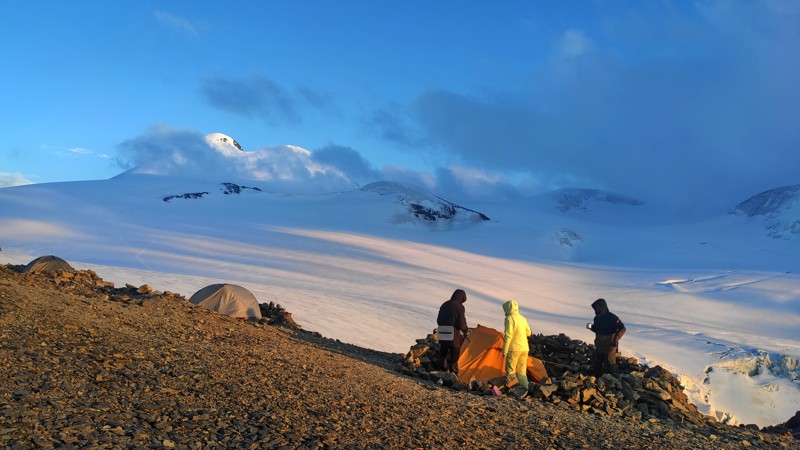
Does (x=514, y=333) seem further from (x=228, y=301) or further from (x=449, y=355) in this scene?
(x=228, y=301)

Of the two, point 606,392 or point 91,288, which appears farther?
point 91,288

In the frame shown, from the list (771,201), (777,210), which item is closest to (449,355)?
(777,210)

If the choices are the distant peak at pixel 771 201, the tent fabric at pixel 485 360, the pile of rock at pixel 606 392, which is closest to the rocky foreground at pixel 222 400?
the pile of rock at pixel 606 392

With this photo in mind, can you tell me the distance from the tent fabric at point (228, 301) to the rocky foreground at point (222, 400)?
2535 mm

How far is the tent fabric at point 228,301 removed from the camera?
12.1m

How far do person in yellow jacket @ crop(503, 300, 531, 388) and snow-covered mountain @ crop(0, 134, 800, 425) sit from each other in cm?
678

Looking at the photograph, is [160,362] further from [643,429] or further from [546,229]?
[546,229]

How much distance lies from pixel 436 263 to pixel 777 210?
159ft

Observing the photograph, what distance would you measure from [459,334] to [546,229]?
55045mm

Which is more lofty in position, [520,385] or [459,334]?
[459,334]

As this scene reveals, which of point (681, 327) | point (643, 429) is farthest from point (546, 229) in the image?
point (643, 429)

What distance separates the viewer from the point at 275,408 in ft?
18.7

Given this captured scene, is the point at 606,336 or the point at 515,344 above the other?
the point at 606,336

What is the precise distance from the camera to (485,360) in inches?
390
